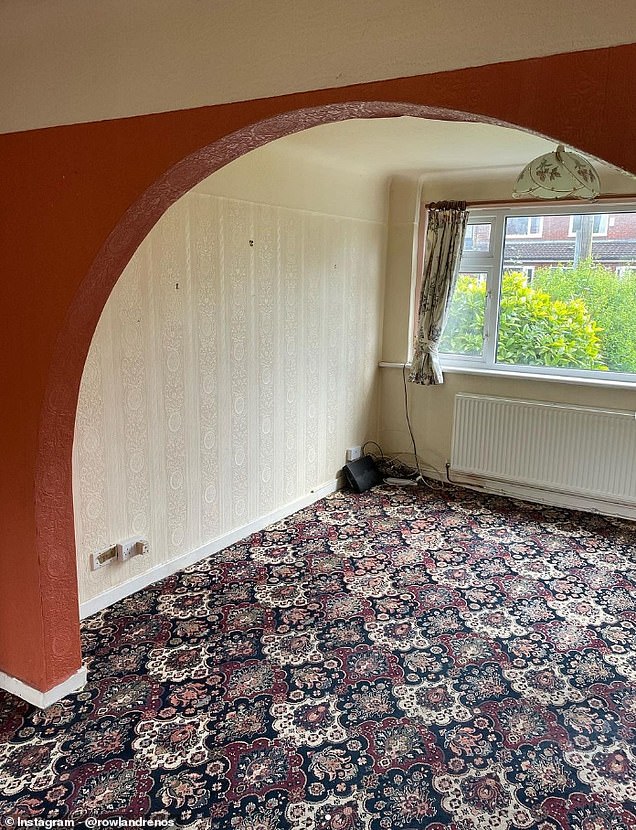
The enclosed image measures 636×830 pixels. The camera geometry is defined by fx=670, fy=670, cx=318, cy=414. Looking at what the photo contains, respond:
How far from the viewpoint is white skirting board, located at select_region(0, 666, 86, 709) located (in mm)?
2654

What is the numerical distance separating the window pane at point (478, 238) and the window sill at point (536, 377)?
37.9 inches

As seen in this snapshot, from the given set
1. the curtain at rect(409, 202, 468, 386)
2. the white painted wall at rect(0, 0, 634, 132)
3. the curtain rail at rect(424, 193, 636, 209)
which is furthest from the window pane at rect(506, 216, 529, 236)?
the white painted wall at rect(0, 0, 634, 132)

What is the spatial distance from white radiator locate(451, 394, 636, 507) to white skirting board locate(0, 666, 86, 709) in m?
3.49

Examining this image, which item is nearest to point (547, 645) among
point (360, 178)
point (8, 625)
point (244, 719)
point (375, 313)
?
point (244, 719)

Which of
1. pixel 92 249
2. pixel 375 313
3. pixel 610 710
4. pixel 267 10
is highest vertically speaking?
pixel 267 10

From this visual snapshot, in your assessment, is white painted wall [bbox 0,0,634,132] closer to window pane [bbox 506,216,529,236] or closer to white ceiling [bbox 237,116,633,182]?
white ceiling [bbox 237,116,633,182]

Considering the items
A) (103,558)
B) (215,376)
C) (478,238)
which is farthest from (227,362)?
(478,238)

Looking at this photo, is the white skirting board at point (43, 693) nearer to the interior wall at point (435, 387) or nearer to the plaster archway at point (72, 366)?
the plaster archway at point (72, 366)

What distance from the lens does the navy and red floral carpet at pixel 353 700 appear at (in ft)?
7.24

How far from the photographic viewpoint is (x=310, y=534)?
4477 millimetres

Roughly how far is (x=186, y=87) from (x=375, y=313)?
12.4ft

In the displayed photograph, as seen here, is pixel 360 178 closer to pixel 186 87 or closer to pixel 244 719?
pixel 186 87

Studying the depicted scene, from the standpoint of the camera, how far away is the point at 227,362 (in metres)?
4.09

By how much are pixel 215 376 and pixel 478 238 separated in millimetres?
2629
